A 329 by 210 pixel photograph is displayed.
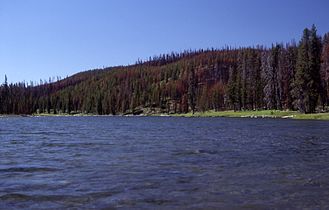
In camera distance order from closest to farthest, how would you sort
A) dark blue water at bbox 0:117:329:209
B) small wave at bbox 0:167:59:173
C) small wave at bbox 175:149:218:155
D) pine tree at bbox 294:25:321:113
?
dark blue water at bbox 0:117:329:209, small wave at bbox 0:167:59:173, small wave at bbox 175:149:218:155, pine tree at bbox 294:25:321:113

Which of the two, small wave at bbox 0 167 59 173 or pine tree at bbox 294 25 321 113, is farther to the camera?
pine tree at bbox 294 25 321 113

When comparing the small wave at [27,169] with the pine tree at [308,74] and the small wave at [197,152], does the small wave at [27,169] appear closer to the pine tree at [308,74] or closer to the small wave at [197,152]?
the small wave at [197,152]

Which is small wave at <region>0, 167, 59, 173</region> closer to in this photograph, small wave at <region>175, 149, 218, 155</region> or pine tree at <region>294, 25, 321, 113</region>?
small wave at <region>175, 149, 218, 155</region>

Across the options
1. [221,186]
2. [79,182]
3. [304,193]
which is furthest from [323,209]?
[79,182]

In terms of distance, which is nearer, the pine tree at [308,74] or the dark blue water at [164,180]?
the dark blue water at [164,180]

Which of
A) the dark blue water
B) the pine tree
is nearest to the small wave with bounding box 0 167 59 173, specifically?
the dark blue water

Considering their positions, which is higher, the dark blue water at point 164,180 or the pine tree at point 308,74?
the pine tree at point 308,74

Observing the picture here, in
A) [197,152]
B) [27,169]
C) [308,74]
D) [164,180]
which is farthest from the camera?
[308,74]

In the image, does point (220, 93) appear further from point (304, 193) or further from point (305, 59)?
point (304, 193)

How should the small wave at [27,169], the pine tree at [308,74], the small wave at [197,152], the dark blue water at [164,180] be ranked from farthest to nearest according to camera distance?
the pine tree at [308,74] → the small wave at [197,152] → the small wave at [27,169] → the dark blue water at [164,180]

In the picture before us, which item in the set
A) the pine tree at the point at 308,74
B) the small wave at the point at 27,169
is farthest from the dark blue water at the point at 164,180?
the pine tree at the point at 308,74

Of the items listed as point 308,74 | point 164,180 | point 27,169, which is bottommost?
point 164,180

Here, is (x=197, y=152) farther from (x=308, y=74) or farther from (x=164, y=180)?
(x=308, y=74)

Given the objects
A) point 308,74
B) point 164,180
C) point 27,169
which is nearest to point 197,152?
point 164,180
